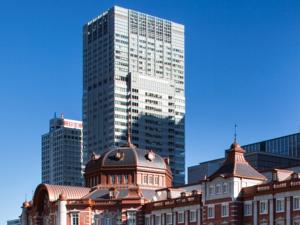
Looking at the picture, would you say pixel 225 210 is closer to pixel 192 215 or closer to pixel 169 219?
pixel 192 215

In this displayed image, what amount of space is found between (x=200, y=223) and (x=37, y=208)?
4473cm

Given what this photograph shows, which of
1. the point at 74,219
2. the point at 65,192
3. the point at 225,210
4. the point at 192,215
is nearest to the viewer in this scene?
the point at 225,210

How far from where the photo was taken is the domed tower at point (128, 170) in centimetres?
16025

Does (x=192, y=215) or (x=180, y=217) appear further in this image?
(x=180, y=217)

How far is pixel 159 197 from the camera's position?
153125 mm

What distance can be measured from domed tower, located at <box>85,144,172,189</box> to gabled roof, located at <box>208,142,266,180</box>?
33.2m

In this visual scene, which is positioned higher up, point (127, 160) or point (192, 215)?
point (127, 160)

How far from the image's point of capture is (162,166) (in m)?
164

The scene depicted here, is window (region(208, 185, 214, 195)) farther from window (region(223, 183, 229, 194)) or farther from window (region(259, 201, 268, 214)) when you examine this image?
window (region(259, 201, 268, 214))

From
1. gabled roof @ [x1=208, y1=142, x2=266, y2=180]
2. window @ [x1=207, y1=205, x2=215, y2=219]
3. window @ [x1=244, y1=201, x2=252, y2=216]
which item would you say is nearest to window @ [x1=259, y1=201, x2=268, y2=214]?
window @ [x1=244, y1=201, x2=252, y2=216]

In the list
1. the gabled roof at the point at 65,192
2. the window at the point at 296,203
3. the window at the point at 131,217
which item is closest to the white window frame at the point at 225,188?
the window at the point at 296,203

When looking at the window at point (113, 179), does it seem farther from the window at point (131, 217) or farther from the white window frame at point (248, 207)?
the white window frame at point (248, 207)

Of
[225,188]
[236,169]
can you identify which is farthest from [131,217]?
[236,169]

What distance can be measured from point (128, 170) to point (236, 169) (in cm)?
3876
